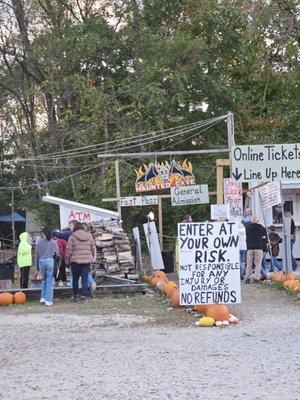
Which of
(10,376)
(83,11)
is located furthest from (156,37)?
(10,376)

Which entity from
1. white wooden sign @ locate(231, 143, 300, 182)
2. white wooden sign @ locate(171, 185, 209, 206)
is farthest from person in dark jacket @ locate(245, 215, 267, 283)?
white wooden sign @ locate(171, 185, 209, 206)

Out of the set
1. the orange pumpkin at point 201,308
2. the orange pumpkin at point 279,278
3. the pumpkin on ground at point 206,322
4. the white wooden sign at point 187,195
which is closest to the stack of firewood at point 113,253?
the white wooden sign at point 187,195

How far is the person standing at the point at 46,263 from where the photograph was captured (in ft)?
46.1

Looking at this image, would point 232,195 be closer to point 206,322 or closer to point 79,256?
point 79,256

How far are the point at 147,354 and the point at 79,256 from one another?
20.4 feet

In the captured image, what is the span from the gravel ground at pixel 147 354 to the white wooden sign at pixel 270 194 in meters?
3.98

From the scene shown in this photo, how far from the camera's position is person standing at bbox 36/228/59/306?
14062mm

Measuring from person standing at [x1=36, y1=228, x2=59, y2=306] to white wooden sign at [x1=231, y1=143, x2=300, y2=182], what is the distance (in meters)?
4.28

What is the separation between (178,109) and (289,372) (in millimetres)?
→ 23094

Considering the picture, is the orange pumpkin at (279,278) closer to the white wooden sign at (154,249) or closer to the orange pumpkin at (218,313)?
the white wooden sign at (154,249)

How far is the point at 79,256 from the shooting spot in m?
14.2

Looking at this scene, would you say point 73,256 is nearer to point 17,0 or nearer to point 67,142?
point 67,142

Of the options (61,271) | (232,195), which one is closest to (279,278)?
(232,195)

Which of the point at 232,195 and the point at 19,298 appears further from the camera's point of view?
the point at 232,195
